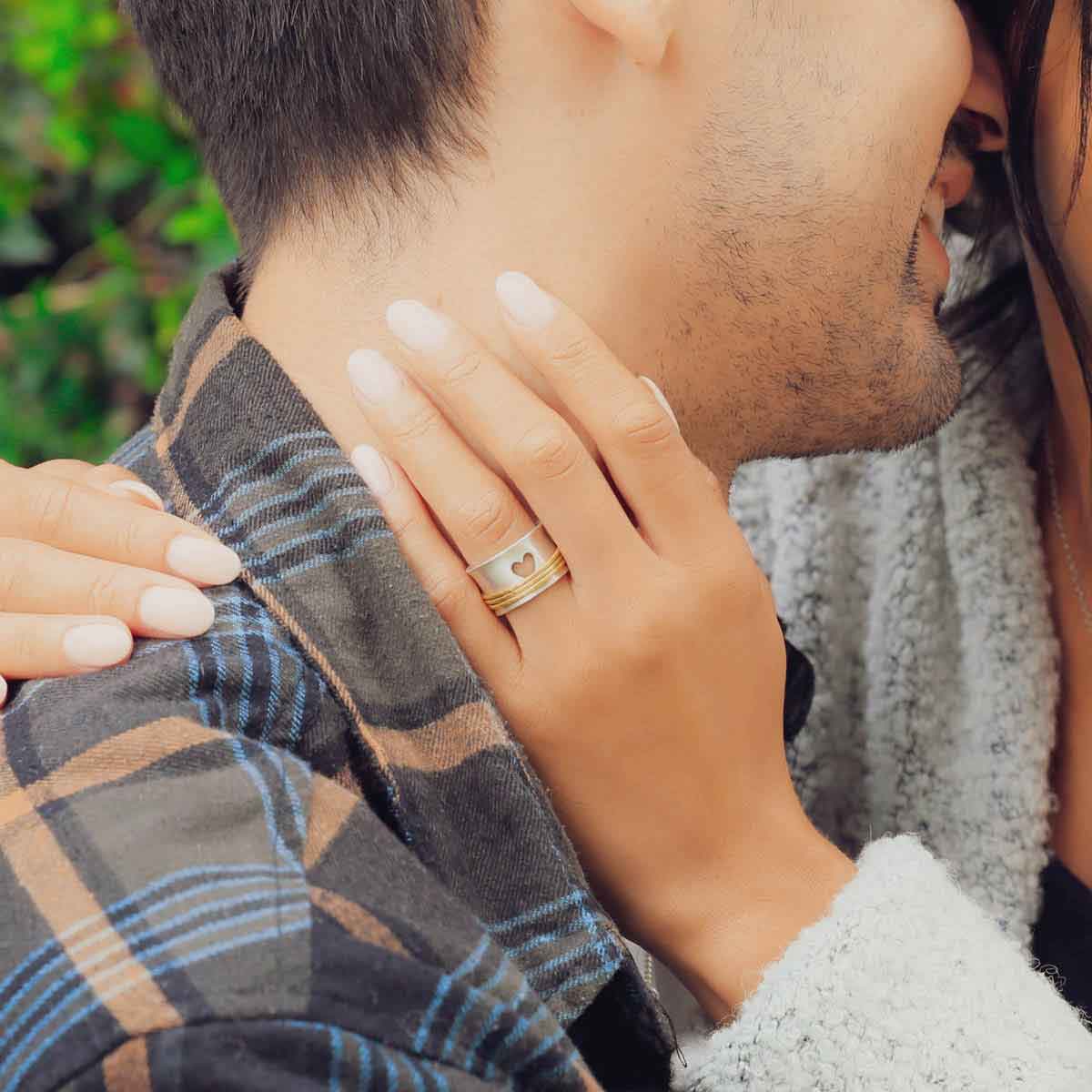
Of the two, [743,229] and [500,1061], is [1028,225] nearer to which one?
[743,229]

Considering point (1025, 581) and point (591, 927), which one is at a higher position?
point (591, 927)

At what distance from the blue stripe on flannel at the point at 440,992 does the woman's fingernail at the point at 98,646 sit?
0.27 meters

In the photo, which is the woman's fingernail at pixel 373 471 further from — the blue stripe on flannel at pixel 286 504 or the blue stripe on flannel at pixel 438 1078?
the blue stripe on flannel at pixel 438 1078

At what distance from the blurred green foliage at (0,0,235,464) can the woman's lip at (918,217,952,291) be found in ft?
3.27

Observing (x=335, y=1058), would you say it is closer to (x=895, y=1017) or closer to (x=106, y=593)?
(x=106, y=593)

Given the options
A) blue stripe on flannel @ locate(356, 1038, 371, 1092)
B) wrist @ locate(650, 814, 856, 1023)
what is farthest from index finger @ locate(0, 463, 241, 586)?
wrist @ locate(650, 814, 856, 1023)

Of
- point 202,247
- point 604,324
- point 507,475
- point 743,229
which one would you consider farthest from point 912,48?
point 202,247

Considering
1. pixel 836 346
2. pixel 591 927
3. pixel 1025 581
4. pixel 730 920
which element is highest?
pixel 836 346

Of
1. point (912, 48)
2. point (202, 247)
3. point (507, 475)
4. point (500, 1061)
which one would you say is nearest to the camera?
point (500, 1061)

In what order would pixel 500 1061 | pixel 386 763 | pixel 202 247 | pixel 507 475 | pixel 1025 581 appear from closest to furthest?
1. pixel 500 1061
2. pixel 386 763
3. pixel 507 475
4. pixel 1025 581
5. pixel 202 247

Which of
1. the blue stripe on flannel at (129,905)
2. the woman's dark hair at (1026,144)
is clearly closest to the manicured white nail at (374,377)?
the blue stripe on flannel at (129,905)

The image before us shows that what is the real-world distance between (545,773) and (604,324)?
0.35m

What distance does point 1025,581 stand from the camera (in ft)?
4.13

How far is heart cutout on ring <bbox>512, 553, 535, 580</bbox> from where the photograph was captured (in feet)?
2.87
